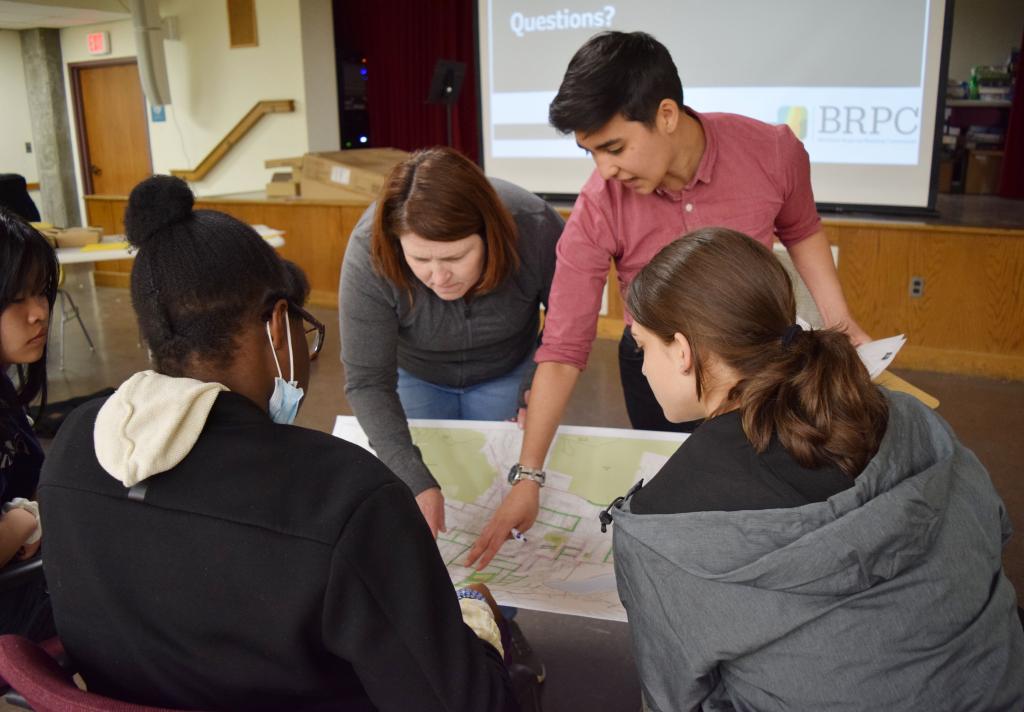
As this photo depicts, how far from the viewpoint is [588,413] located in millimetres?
3619

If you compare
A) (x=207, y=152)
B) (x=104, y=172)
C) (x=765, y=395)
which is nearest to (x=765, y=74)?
(x=765, y=395)

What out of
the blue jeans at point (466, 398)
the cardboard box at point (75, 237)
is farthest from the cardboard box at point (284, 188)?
the blue jeans at point (466, 398)

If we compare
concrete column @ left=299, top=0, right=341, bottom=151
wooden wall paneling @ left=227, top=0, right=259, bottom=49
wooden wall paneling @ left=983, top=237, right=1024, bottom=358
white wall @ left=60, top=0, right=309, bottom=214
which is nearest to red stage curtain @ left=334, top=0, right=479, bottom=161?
concrete column @ left=299, top=0, right=341, bottom=151

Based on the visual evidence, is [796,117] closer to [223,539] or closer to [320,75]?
[223,539]

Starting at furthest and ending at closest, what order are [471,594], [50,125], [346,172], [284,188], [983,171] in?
1. [50,125]
2. [983,171]
3. [284,188]
4. [346,172]
5. [471,594]

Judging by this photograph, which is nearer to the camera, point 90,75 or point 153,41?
point 153,41

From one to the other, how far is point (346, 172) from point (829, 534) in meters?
4.84

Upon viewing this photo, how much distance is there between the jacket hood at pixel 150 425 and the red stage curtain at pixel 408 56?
6.50 m

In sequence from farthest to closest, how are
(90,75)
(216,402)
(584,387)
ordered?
(90,75)
(584,387)
(216,402)

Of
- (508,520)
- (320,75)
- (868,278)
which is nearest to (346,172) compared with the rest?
(320,75)

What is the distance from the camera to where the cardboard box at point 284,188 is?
18.5 ft

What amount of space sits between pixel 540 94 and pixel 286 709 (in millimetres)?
4247

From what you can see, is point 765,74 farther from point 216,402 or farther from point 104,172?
point 104,172

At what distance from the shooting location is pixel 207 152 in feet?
24.3
